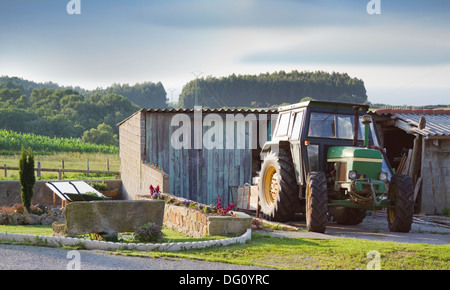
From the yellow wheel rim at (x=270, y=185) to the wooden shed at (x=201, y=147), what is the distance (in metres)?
3.77

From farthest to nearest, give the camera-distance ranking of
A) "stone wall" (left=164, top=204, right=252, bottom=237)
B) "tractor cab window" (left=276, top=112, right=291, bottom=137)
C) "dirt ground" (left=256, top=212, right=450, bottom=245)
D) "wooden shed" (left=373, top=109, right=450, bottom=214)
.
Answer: "wooden shed" (left=373, top=109, right=450, bottom=214), "tractor cab window" (left=276, top=112, right=291, bottom=137), "dirt ground" (left=256, top=212, right=450, bottom=245), "stone wall" (left=164, top=204, right=252, bottom=237)

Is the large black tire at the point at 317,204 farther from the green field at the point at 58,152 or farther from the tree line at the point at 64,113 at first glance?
the tree line at the point at 64,113

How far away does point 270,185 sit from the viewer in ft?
45.0

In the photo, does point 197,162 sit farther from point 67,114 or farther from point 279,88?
point 67,114

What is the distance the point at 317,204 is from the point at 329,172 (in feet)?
5.28

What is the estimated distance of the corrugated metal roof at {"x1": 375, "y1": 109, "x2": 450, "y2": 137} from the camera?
16.8 metres

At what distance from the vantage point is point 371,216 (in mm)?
15766

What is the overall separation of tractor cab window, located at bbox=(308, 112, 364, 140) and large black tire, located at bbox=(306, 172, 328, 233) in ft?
4.90

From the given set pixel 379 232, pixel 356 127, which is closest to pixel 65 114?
pixel 356 127

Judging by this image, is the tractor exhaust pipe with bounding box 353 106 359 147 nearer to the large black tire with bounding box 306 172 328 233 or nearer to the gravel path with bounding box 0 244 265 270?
the large black tire with bounding box 306 172 328 233

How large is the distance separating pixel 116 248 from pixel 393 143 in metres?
12.9

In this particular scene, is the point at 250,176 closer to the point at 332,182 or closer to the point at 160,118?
the point at 160,118

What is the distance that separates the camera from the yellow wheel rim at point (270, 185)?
13383 mm

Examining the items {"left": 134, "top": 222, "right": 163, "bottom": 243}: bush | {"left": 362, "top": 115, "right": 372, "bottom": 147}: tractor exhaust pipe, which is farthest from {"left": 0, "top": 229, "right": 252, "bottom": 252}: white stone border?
{"left": 362, "top": 115, "right": 372, "bottom": 147}: tractor exhaust pipe
